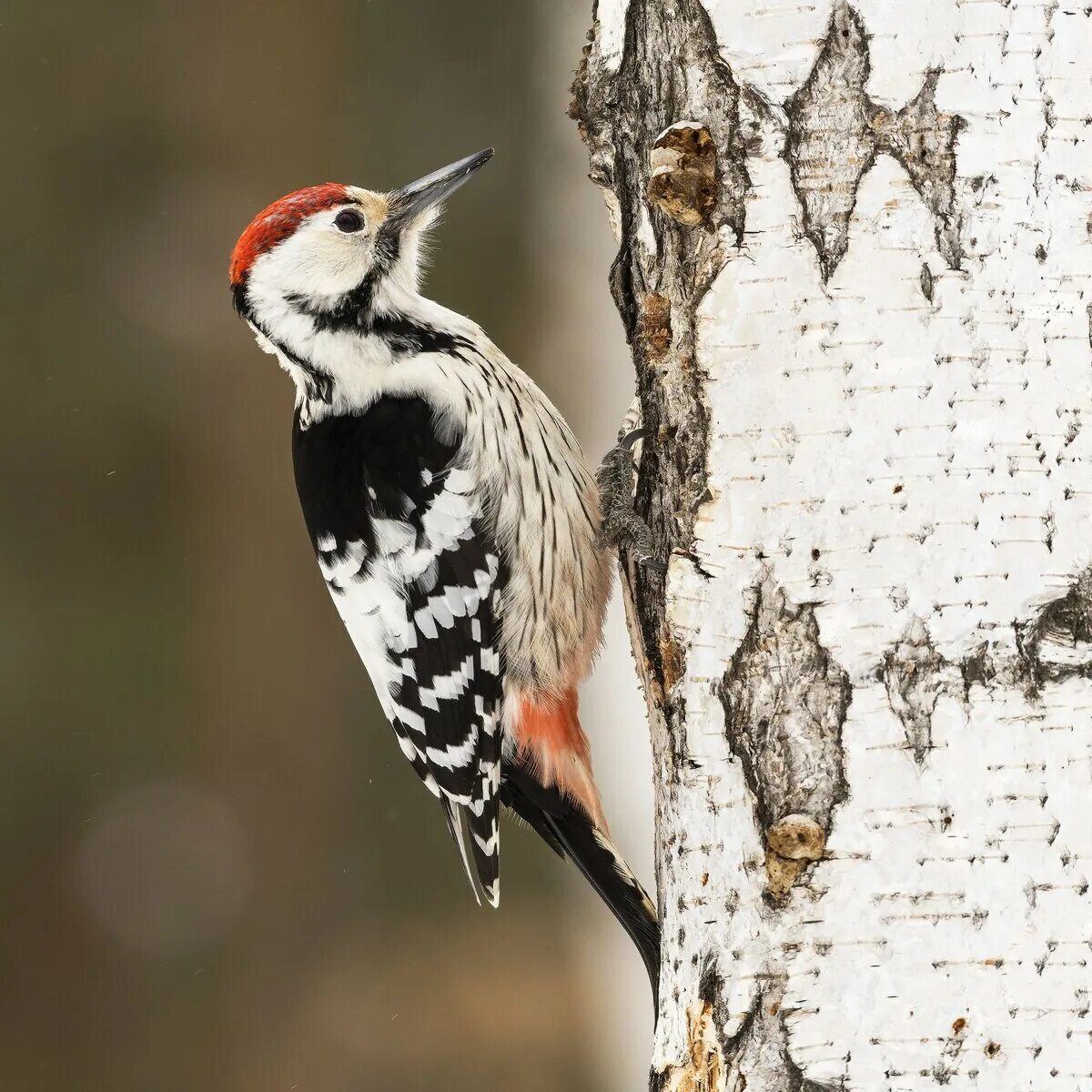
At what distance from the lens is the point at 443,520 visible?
259 cm

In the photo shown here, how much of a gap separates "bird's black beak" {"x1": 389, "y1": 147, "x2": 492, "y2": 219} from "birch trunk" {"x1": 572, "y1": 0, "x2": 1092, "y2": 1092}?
1.28 meters

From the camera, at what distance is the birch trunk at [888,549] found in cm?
143

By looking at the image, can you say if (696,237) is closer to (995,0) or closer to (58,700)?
(995,0)

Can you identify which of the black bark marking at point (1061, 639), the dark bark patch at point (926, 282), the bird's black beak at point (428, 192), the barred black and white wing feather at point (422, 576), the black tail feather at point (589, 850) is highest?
the bird's black beak at point (428, 192)

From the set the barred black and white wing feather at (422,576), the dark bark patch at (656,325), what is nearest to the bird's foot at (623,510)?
the dark bark patch at (656,325)

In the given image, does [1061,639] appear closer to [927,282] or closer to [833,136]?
[927,282]

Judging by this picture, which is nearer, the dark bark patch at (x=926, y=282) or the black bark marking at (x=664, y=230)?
the dark bark patch at (x=926, y=282)

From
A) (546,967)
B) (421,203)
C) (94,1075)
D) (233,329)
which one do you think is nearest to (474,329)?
(421,203)

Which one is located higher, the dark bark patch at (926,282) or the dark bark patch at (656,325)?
the dark bark patch at (926,282)

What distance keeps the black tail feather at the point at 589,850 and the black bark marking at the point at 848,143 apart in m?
1.29

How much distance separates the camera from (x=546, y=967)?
4309mm

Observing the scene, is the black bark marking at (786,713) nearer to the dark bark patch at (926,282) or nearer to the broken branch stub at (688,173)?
the dark bark patch at (926,282)

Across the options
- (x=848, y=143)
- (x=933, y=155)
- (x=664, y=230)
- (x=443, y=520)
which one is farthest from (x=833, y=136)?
(x=443, y=520)

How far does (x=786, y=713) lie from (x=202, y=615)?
2.81m
